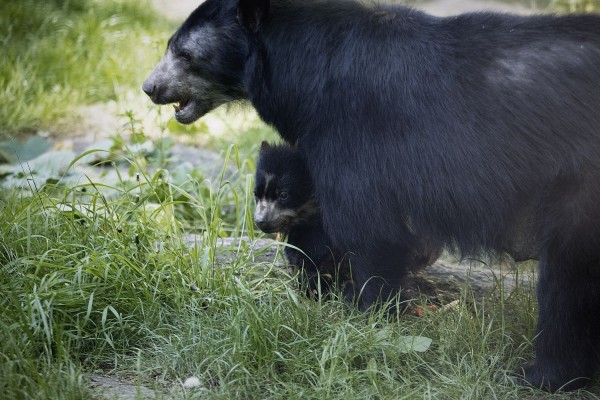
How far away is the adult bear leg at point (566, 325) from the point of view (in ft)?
12.0

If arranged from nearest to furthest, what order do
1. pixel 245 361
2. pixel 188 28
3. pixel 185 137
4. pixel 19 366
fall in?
1. pixel 19 366
2. pixel 245 361
3. pixel 188 28
4. pixel 185 137

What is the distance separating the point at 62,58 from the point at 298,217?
4.53m

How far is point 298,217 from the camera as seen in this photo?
497cm

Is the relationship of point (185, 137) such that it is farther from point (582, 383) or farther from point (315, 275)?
point (582, 383)

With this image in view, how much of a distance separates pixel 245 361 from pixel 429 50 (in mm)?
→ 1665

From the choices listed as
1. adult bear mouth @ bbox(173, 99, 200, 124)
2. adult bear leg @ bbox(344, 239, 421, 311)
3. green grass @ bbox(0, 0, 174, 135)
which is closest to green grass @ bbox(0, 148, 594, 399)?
adult bear leg @ bbox(344, 239, 421, 311)

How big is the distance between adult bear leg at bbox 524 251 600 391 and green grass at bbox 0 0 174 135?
16.0 feet

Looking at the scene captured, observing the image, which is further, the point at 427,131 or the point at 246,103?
the point at 246,103

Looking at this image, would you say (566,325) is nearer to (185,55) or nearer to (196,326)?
(196,326)

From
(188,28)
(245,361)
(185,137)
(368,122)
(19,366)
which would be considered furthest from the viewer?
(185,137)

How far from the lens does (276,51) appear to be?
4.30 meters

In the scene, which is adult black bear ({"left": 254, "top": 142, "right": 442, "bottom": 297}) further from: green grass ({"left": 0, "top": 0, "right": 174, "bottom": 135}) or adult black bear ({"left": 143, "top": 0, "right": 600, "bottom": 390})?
green grass ({"left": 0, "top": 0, "right": 174, "bottom": 135})

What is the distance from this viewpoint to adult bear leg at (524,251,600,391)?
12.0ft

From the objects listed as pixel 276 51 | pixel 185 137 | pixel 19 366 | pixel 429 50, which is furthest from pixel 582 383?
pixel 185 137
